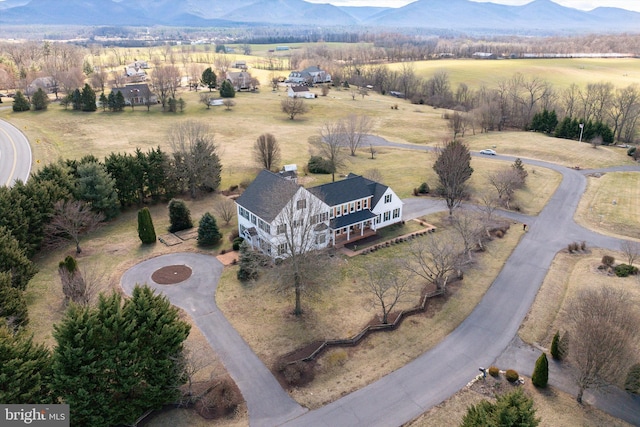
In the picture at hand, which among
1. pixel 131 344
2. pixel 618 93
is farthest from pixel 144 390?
pixel 618 93

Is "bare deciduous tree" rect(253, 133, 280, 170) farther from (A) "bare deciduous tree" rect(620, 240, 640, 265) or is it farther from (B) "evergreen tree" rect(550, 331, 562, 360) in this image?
(B) "evergreen tree" rect(550, 331, 562, 360)

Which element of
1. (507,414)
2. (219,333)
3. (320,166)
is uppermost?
(507,414)

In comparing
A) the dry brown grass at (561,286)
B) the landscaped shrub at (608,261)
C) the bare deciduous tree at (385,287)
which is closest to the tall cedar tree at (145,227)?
the bare deciduous tree at (385,287)

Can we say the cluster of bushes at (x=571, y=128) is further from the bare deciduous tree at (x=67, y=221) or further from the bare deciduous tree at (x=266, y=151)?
the bare deciduous tree at (x=67, y=221)

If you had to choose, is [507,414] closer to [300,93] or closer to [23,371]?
[23,371]

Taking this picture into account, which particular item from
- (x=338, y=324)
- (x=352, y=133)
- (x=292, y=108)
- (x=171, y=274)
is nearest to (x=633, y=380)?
(x=338, y=324)

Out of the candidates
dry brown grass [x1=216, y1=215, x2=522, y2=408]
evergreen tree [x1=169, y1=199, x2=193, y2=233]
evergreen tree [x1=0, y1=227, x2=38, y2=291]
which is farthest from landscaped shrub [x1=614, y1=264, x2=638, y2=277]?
evergreen tree [x1=0, y1=227, x2=38, y2=291]
